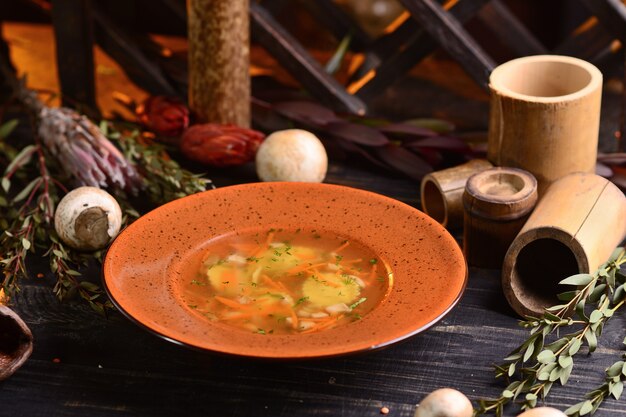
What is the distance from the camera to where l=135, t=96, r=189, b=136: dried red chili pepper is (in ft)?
5.01

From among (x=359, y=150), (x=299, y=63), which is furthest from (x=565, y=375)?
(x=299, y=63)

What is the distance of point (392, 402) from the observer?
974mm

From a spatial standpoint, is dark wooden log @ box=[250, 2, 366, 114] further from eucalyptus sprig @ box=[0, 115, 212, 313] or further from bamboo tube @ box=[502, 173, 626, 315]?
bamboo tube @ box=[502, 173, 626, 315]

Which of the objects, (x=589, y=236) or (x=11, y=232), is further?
(x=11, y=232)

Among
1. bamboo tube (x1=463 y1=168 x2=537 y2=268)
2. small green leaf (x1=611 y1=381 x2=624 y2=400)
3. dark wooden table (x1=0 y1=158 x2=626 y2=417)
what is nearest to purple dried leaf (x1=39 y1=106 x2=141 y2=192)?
dark wooden table (x1=0 y1=158 x2=626 y2=417)

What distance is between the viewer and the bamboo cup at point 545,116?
121cm

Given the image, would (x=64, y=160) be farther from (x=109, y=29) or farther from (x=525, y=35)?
(x=525, y=35)

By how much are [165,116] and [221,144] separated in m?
0.13

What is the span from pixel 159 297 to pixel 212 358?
0.09 m

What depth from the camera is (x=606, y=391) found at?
962 millimetres

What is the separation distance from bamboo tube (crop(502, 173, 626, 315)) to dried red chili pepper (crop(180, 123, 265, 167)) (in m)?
0.50

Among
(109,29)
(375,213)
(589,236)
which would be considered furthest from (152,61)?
(589,236)

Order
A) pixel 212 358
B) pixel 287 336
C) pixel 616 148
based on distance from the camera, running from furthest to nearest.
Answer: pixel 616 148 < pixel 212 358 < pixel 287 336

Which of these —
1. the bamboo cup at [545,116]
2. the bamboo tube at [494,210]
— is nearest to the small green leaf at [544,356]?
the bamboo tube at [494,210]
